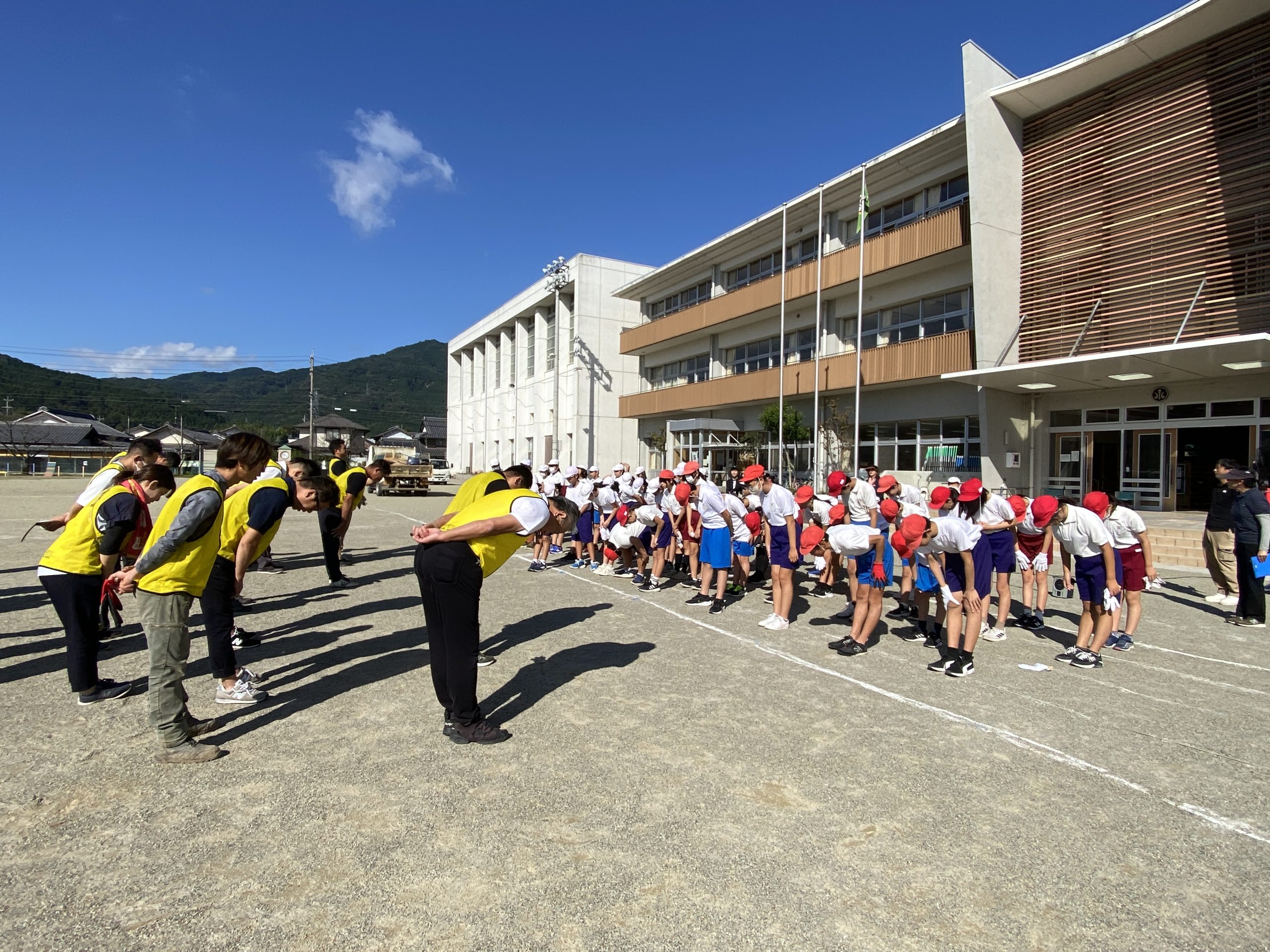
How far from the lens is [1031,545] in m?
7.77

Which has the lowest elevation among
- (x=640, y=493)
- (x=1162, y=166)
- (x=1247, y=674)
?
(x=1247, y=674)

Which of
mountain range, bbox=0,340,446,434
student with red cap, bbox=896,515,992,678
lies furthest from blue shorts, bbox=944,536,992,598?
mountain range, bbox=0,340,446,434

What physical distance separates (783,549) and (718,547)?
43.5 inches

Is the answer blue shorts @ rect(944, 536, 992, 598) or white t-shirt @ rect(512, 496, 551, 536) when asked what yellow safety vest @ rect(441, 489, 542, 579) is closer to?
white t-shirt @ rect(512, 496, 551, 536)

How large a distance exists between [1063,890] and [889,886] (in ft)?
2.33

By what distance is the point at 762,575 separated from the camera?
10.4 m

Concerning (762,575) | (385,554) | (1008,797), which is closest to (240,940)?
(1008,797)

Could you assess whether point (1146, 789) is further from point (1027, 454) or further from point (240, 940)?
point (1027, 454)

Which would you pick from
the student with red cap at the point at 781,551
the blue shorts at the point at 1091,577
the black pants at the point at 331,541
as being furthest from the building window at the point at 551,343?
the blue shorts at the point at 1091,577

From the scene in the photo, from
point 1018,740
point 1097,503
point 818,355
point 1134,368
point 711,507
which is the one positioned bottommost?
point 1018,740

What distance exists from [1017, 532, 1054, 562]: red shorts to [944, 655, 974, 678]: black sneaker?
2.74 metres

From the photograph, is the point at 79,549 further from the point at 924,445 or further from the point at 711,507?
the point at 924,445

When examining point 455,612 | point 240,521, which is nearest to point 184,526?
point 455,612

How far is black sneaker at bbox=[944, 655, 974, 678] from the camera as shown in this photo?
5.66 metres
